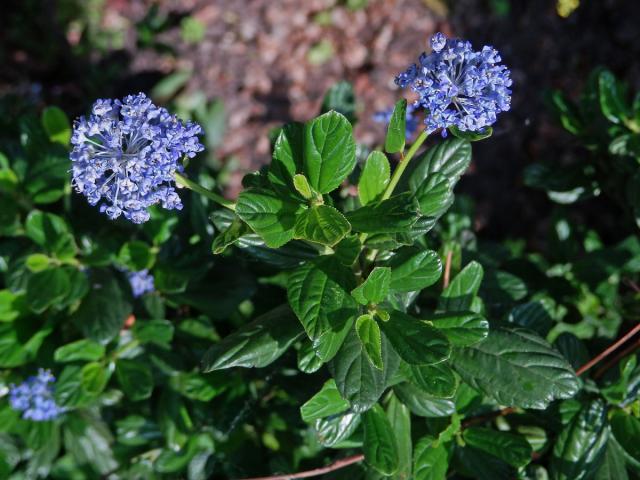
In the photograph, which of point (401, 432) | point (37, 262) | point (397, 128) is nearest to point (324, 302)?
point (397, 128)

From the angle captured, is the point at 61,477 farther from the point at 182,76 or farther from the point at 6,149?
the point at 182,76

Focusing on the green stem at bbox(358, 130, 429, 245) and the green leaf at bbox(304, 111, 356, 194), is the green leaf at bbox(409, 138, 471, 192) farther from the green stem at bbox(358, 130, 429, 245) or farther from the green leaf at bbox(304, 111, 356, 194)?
the green leaf at bbox(304, 111, 356, 194)

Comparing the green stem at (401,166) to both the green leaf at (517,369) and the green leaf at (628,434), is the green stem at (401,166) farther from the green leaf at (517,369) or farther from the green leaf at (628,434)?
the green leaf at (628,434)

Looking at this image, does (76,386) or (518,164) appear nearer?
(76,386)

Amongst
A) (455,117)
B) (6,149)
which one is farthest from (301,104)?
(455,117)

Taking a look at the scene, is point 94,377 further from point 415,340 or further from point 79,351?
point 415,340

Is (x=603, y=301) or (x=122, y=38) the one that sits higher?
(x=122, y=38)

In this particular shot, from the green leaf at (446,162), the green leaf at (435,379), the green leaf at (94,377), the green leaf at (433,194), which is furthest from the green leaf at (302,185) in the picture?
the green leaf at (94,377)
